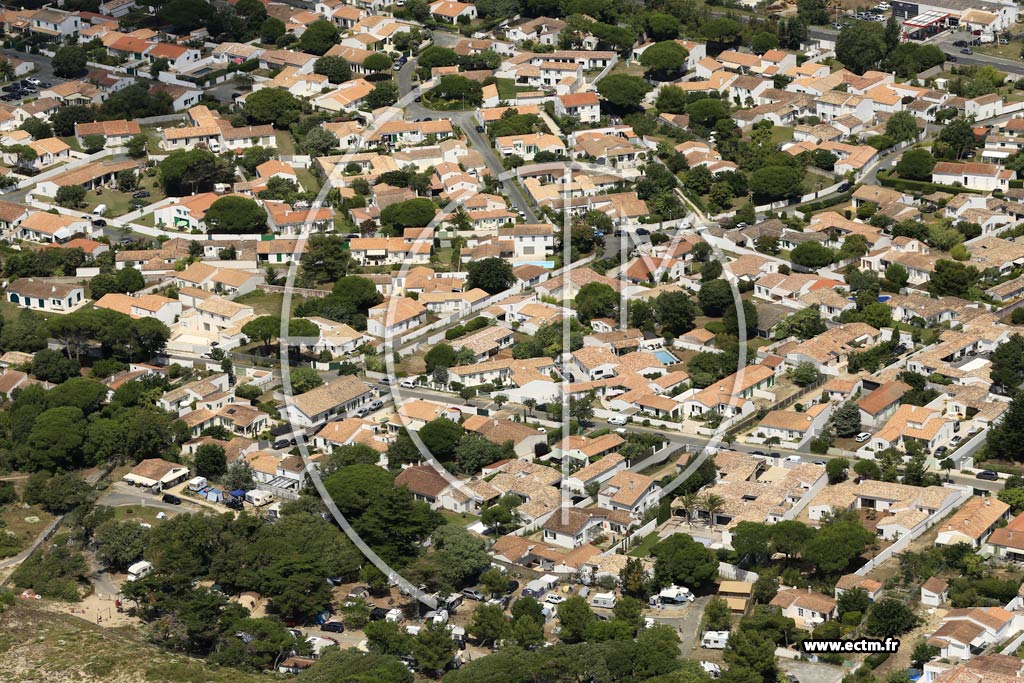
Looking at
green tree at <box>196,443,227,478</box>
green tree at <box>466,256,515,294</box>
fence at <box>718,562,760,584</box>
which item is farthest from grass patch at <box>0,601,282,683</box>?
green tree at <box>466,256,515,294</box>

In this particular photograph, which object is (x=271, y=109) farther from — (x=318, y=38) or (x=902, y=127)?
(x=902, y=127)

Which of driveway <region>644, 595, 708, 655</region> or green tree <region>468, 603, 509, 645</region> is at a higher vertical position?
green tree <region>468, 603, 509, 645</region>

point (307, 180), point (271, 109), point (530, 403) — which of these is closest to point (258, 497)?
point (530, 403)

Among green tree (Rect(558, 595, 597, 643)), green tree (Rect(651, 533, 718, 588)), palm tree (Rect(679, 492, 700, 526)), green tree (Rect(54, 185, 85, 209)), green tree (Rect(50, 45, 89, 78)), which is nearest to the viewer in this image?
green tree (Rect(558, 595, 597, 643))

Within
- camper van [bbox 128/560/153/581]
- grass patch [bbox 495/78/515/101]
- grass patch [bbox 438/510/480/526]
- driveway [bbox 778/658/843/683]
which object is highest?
driveway [bbox 778/658/843/683]

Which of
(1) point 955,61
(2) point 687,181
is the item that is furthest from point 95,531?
(1) point 955,61

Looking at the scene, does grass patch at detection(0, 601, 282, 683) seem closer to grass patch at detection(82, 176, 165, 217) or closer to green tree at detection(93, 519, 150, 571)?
green tree at detection(93, 519, 150, 571)

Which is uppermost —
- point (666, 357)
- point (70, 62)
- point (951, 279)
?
point (951, 279)
